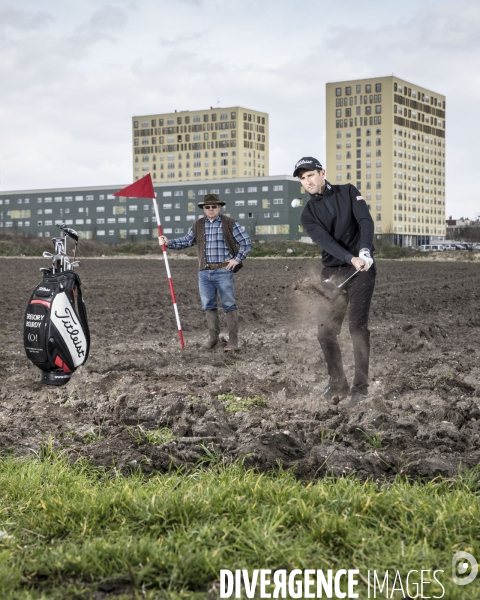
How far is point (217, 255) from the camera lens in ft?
36.0

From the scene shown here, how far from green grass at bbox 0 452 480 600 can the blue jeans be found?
6.29 meters

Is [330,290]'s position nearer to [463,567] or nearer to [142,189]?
[463,567]

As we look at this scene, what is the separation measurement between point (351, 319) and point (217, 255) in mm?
3982

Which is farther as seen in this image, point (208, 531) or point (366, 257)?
point (366, 257)

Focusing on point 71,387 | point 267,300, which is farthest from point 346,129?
point 71,387

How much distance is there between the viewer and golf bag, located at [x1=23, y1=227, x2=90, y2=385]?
7.46 m

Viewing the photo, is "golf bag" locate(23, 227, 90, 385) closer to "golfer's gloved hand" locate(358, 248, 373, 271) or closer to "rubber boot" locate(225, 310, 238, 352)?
"golfer's gloved hand" locate(358, 248, 373, 271)

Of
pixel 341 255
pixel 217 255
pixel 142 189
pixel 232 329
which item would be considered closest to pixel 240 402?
pixel 341 255

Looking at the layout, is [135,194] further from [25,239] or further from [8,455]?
[25,239]

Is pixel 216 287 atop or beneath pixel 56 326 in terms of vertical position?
atop

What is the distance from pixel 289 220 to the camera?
368 ft

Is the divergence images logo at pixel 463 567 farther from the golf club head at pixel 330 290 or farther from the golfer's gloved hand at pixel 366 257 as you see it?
the golf club head at pixel 330 290

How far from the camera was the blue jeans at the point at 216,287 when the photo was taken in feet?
36.1

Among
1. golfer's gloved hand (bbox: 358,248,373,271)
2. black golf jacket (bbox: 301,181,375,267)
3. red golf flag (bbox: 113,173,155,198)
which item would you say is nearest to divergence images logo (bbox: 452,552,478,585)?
golfer's gloved hand (bbox: 358,248,373,271)
